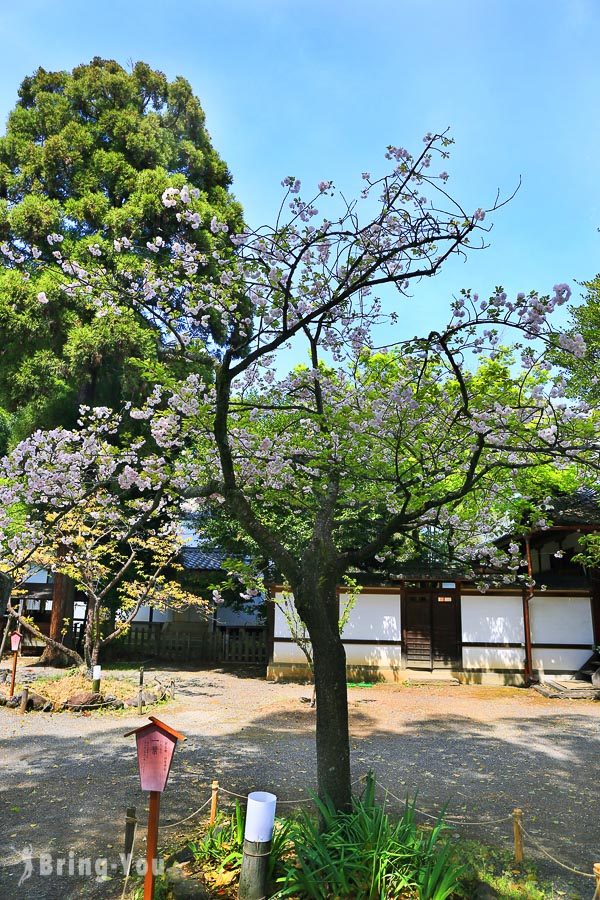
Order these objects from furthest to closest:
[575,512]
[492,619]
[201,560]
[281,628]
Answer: [201,560], [281,628], [492,619], [575,512]

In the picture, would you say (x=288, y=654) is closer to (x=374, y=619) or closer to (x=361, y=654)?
(x=361, y=654)

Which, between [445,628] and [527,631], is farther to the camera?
[445,628]

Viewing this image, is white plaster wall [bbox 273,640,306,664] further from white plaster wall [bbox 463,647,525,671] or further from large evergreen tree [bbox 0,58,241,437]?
large evergreen tree [bbox 0,58,241,437]

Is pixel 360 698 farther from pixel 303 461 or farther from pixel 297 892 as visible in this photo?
pixel 297 892

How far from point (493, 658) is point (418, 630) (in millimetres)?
2215

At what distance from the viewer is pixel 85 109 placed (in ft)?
60.9

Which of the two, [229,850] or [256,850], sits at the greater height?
[256,850]

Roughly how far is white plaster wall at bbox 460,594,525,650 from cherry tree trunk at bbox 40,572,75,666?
11913mm

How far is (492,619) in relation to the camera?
17.2 m

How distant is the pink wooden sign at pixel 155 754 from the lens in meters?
4.30

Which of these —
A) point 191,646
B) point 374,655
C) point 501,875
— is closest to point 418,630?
point 374,655

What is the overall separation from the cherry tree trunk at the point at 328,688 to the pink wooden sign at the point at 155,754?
5.13 feet

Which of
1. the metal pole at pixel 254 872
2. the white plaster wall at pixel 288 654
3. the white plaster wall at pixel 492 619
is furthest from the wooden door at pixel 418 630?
the metal pole at pixel 254 872

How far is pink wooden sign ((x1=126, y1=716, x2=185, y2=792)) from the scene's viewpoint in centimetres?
430
